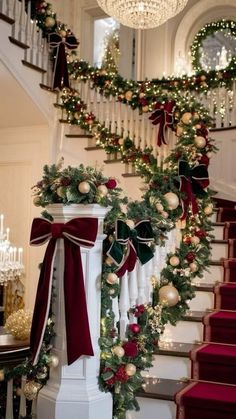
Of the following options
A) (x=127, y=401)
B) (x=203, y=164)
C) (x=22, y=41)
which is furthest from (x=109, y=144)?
(x=127, y=401)

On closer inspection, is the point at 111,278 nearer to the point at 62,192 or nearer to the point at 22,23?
the point at 62,192

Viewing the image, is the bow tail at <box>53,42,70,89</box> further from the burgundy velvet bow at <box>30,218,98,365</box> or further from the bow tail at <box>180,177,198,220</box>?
the burgundy velvet bow at <box>30,218,98,365</box>

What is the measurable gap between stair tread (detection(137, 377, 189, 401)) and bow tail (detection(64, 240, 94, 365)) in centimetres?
74

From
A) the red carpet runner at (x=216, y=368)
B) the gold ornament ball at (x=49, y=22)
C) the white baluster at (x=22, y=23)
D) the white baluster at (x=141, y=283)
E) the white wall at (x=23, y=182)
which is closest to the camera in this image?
the red carpet runner at (x=216, y=368)

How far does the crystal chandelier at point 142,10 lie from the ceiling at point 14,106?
1432mm

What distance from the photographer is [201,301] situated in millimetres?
3994

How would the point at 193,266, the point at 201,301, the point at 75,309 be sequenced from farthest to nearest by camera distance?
the point at 201,301
the point at 193,266
the point at 75,309

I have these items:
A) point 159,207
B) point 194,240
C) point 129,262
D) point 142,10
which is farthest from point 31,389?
point 142,10

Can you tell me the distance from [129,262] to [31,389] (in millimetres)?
859

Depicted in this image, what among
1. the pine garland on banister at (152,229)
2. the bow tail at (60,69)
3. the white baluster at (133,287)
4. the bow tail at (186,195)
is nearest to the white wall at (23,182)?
the bow tail at (60,69)

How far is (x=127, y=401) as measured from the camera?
9.40ft

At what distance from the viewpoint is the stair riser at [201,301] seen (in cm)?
398

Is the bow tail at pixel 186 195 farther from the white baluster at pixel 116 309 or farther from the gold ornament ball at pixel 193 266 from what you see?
the white baluster at pixel 116 309

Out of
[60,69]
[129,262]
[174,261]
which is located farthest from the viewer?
[60,69]
